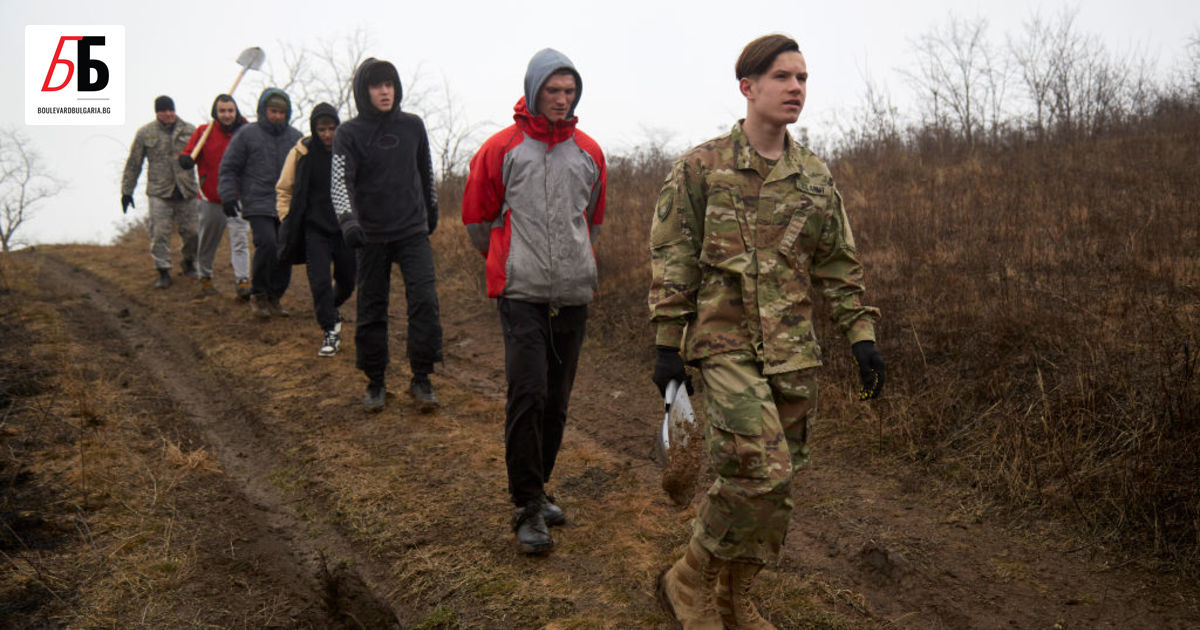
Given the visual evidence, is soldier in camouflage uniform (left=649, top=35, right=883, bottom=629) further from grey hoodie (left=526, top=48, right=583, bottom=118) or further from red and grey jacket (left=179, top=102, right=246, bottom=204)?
red and grey jacket (left=179, top=102, right=246, bottom=204)

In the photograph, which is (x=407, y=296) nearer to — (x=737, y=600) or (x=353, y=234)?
(x=353, y=234)

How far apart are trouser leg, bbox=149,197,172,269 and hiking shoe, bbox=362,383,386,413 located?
229 inches

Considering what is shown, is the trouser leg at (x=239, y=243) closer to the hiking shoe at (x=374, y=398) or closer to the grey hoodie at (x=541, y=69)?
the hiking shoe at (x=374, y=398)

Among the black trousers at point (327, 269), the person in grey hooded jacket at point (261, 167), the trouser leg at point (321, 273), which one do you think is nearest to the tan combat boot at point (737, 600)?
the black trousers at point (327, 269)

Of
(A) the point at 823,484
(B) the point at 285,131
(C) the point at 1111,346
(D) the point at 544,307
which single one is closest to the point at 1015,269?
(C) the point at 1111,346

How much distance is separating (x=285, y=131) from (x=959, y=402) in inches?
276

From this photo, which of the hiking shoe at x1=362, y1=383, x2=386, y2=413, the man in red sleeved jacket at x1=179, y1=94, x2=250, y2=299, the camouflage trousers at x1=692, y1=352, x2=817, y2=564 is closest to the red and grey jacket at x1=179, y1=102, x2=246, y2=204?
the man in red sleeved jacket at x1=179, y1=94, x2=250, y2=299

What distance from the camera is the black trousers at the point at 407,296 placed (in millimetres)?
5719

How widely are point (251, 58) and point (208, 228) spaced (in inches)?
114

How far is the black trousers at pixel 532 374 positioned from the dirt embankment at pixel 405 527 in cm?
40

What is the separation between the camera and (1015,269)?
6.34m

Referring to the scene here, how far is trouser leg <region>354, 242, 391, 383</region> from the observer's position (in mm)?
5730

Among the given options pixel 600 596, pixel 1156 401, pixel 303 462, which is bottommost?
pixel 600 596

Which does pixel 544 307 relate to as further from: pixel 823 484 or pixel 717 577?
pixel 823 484
